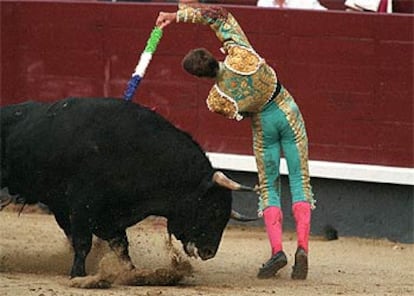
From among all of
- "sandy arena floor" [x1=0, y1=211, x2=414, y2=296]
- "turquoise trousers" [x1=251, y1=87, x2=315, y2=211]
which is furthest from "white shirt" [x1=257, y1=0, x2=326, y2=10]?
"turquoise trousers" [x1=251, y1=87, x2=315, y2=211]

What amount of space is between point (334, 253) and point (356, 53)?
4.17 feet

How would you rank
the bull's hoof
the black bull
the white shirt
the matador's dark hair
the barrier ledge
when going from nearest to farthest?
the bull's hoof < the black bull < the matador's dark hair < the barrier ledge < the white shirt

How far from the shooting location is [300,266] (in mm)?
6867

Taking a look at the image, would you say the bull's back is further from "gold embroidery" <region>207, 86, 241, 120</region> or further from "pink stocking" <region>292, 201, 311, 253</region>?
"pink stocking" <region>292, 201, 311, 253</region>

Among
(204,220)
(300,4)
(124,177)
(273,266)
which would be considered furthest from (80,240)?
(300,4)

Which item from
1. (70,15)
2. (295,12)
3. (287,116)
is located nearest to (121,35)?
(70,15)

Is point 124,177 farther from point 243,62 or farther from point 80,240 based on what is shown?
point 243,62

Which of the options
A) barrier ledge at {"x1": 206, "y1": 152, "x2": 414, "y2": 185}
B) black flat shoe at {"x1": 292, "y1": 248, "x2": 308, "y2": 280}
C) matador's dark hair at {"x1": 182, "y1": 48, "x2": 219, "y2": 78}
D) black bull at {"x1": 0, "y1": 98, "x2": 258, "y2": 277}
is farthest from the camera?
barrier ledge at {"x1": 206, "y1": 152, "x2": 414, "y2": 185}

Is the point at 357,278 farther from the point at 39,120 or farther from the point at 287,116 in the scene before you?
the point at 39,120

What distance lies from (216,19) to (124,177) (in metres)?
0.86

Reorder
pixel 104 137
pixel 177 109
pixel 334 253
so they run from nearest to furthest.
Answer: pixel 104 137
pixel 334 253
pixel 177 109

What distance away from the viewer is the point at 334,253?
8.20 metres

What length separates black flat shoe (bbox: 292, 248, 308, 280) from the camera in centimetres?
687

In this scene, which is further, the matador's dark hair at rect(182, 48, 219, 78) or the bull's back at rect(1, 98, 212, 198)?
the matador's dark hair at rect(182, 48, 219, 78)
